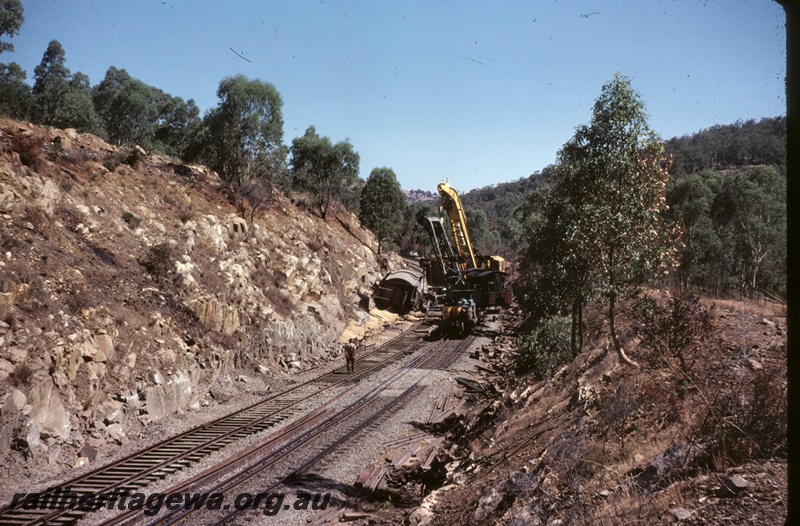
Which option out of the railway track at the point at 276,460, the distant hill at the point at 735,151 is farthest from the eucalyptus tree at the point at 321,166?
the distant hill at the point at 735,151

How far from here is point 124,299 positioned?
16438 millimetres

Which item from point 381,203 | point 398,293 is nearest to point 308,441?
point 398,293

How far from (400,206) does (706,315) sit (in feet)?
141

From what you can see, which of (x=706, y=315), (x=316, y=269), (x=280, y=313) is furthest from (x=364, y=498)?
(x=316, y=269)

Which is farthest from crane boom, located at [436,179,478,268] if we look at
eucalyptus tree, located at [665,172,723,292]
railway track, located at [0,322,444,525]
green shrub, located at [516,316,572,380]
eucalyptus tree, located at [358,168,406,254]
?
eucalyptus tree, located at [358,168,406,254]

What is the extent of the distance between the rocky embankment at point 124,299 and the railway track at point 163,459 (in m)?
1.32

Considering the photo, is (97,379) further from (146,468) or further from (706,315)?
(706,315)

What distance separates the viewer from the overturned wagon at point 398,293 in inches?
1452

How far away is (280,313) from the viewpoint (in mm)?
23594

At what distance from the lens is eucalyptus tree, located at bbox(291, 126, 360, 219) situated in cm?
4581

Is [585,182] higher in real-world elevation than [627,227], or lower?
higher

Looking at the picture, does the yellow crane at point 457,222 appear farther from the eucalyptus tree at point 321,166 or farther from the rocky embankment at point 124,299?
the eucalyptus tree at point 321,166

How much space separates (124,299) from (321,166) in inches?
1251

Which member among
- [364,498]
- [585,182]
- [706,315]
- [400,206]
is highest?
[400,206]
